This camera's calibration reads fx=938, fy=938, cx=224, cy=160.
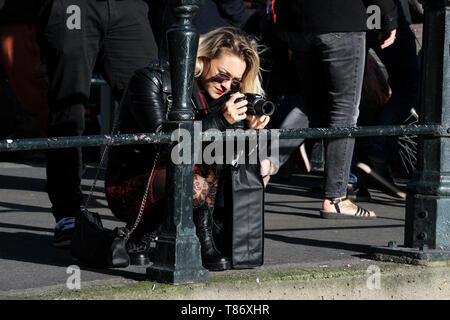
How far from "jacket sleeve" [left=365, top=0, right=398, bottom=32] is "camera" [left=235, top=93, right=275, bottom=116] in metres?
1.93

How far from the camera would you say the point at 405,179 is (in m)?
7.79

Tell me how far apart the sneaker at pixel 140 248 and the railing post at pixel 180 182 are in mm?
319

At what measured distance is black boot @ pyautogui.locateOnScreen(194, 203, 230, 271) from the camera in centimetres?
366

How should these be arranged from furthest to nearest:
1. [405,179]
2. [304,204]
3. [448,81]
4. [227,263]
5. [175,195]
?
[405,179]
[304,204]
[448,81]
[227,263]
[175,195]

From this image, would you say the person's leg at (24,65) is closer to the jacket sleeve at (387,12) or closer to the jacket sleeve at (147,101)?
the jacket sleeve at (147,101)

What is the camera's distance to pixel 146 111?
389 cm

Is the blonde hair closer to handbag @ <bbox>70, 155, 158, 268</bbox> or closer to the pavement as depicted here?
the pavement

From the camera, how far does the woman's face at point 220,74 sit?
4.11 meters

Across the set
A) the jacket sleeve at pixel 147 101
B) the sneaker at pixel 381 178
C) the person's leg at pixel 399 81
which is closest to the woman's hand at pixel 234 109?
the jacket sleeve at pixel 147 101

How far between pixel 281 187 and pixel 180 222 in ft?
11.9

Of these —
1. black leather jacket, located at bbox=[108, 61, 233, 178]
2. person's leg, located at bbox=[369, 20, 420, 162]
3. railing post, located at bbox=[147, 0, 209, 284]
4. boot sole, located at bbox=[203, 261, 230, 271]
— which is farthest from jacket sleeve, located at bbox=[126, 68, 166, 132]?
person's leg, located at bbox=[369, 20, 420, 162]
